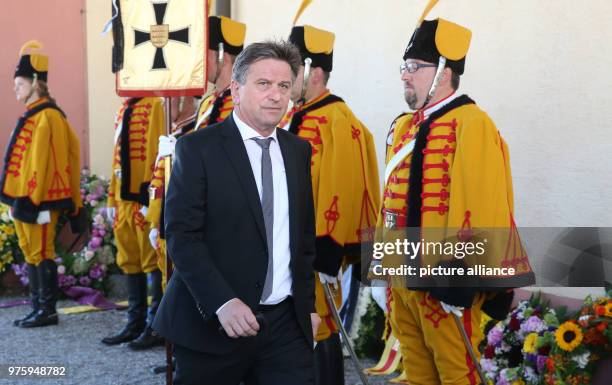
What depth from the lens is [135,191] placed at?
245 inches

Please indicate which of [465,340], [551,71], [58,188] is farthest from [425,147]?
[58,188]

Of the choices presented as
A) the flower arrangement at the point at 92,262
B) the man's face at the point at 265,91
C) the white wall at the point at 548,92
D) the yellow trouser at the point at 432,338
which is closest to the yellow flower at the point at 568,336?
the yellow trouser at the point at 432,338

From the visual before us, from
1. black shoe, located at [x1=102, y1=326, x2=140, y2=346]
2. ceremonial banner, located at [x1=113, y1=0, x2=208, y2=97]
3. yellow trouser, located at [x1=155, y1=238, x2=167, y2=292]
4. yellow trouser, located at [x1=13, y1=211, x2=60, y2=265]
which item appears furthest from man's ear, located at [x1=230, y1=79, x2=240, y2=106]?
yellow trouser, located at [x1=13, y1=211, x2=60, y2=265]

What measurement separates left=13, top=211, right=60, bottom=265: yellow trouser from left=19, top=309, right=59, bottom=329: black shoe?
420mm

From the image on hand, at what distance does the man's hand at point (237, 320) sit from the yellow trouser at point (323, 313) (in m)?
1.83

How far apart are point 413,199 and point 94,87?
6610 mm

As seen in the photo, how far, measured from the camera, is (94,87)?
945 cm

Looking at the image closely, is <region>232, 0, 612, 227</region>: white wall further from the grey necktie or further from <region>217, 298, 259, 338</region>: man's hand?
<region>217, 298, 259, 338</region>: man's hand

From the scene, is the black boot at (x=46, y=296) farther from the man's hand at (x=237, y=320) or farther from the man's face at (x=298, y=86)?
the man's hand at (x=237, y=320)

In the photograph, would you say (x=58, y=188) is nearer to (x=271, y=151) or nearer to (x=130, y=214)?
(x=130, y=214)

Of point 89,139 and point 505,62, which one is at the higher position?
point 505,62

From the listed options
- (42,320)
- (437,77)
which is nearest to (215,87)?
(437,77)

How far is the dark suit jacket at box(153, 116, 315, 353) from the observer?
2770mm

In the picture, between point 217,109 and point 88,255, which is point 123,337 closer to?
point 88,255
